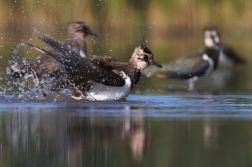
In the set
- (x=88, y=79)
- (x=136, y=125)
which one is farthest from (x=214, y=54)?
(x=136, y=125)

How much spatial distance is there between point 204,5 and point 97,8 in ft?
7.84

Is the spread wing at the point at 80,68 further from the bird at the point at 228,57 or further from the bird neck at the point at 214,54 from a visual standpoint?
the bird at the point at 228,57

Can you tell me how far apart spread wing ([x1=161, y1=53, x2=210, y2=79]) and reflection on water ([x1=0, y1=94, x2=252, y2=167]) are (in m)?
3.83

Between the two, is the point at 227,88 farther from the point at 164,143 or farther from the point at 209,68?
the point at 164,143

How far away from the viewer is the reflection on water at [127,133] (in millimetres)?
6164

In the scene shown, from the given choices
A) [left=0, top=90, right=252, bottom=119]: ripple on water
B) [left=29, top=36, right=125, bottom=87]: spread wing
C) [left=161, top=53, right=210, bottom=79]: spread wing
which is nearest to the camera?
[left=0, top=90, right=252, bottom=119]: ripple on water

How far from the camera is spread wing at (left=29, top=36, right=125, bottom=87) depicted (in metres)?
9.14

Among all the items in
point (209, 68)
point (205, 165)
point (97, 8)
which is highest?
point (97, 8)

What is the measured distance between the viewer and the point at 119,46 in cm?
1888

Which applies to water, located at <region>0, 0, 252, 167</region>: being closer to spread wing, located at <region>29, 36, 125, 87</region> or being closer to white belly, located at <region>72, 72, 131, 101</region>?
white belly, located at <region>72, 72, 131, 101</region>

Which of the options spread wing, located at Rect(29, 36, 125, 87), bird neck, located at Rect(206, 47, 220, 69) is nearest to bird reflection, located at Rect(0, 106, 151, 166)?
spread wing, located at Rect(29, 36, 125, 87)

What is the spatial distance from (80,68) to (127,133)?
2193 millimetres

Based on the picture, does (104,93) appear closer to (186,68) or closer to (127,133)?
(127,133)

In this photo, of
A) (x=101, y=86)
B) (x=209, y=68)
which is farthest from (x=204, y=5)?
(x=101, y=86)
